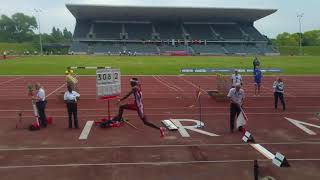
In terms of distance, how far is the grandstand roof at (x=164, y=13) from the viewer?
92.4 m

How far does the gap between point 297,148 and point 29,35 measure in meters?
146

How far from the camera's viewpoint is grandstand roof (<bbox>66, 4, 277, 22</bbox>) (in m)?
92.4

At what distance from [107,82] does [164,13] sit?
8184cm

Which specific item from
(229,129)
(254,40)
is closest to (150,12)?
(254,40)

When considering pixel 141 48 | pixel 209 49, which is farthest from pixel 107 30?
pixel 209 49

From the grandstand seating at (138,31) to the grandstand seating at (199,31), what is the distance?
8608 millimetres

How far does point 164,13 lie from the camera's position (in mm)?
96812

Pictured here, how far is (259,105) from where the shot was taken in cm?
2181

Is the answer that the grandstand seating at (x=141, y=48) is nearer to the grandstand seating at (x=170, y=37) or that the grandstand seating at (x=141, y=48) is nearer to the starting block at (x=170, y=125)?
the grandstand seating at (x=170, y=37)

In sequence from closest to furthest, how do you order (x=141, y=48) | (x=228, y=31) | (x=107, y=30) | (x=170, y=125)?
(x=170, y=125)
(x=141, y=48)
(x=107, y=30)
(x=228, y=31)

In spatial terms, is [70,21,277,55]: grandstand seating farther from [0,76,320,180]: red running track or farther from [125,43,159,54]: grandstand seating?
[0,76,320,180]: red running track

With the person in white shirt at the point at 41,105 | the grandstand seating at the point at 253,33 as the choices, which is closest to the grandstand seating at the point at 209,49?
the grandstand seating at the point at 253,33

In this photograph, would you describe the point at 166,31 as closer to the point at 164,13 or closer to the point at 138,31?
the point at 164,13

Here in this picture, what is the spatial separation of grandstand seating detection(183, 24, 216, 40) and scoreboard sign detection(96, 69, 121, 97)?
83554 mm
